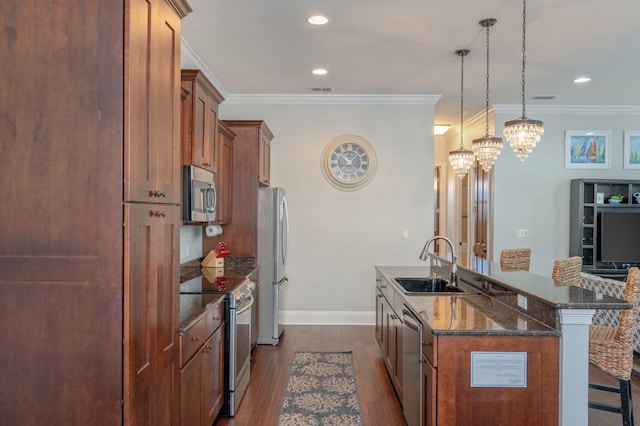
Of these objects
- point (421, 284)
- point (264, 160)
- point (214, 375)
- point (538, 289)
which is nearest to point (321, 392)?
point (214, 375)

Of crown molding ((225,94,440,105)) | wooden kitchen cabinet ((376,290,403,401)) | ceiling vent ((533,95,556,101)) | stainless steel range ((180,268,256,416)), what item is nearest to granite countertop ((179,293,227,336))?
stainless steel range ((180,268,256,416))

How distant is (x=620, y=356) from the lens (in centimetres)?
246

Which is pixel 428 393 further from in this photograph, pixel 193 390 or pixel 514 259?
pixel 514 259

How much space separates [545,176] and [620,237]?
4.00ft

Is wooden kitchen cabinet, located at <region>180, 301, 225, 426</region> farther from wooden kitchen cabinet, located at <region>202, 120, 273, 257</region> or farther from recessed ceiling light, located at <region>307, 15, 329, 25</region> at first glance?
recessed ceiling light, located at <region>307, 15, 329, 25</region>

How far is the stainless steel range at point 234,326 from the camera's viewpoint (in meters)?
2.95

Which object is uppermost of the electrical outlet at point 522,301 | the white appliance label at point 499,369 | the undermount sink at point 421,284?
the electrical outlet at point 522,301

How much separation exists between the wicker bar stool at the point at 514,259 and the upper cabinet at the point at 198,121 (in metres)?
3.12

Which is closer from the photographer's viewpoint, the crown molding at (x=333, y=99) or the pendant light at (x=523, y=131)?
the pendant light at (x=523, y=131)

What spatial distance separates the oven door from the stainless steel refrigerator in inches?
44.3

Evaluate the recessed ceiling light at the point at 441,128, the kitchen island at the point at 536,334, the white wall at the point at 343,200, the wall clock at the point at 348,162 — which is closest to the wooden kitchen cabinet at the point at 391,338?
the kitchen island at the point at 536,334

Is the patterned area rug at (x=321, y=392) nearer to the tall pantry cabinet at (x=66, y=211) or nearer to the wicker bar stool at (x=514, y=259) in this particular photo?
the tall pantry cabinet at (x=66, y=211)

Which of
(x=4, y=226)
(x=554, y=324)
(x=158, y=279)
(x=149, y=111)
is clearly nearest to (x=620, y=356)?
(x=554, y=324)

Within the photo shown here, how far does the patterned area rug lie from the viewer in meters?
2.97
